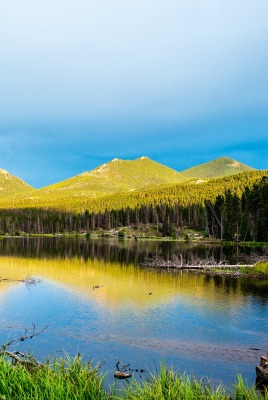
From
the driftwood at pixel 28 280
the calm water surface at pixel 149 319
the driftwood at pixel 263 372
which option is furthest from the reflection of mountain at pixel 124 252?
the driftwood at pixel 263 372

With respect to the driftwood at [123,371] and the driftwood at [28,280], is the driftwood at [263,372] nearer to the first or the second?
the driftwood at [123,371]

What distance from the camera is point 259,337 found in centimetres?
3064

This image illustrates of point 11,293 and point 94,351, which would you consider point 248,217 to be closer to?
point 11,293

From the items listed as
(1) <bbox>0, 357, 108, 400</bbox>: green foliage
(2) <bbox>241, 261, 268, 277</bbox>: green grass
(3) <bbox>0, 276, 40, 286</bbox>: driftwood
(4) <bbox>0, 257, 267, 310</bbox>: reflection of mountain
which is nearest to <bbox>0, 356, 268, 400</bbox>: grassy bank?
(1) <bbox>0, 357, 108, 400</bbox>: green foliage

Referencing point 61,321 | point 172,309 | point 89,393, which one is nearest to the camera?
point 89,393

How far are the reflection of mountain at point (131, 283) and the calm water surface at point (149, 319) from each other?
0.13 metres

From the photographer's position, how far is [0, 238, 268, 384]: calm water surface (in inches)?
1035

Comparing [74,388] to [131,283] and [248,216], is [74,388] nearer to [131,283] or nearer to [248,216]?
[131,283]

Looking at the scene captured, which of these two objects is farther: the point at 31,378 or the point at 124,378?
the point at 124,378

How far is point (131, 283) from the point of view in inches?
→ 2110

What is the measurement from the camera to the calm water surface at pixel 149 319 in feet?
86.3

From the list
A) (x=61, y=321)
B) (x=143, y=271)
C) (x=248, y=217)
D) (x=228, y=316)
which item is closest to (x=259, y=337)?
(x=228, y=316)

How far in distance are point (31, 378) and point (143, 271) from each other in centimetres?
5093

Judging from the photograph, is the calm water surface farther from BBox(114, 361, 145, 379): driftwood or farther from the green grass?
the green grass
